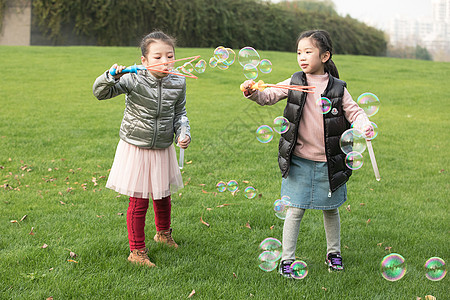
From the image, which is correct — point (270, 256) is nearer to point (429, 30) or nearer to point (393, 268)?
point (393, 268)

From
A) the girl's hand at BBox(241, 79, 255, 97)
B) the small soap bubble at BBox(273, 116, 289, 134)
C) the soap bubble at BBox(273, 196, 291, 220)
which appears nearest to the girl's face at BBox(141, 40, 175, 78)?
the girl's hand at BBox(241, 79, 255, 97)

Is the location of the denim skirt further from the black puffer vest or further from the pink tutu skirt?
the pink tutu skirt

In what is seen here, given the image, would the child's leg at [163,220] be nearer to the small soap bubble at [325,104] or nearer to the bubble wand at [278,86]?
the bubble wand at [278,86]

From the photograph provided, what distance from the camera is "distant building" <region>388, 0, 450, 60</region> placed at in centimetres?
3059

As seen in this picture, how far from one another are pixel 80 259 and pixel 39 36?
23392 mm

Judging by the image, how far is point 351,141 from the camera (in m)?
3.15

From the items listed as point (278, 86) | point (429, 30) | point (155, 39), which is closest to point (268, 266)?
point (278, 86)

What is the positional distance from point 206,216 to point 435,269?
202cm

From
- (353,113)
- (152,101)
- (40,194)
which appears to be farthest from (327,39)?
(40,194)

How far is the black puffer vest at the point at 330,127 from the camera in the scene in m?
3.22

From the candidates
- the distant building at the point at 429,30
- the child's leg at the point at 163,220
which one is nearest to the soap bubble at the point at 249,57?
the child's leg at the point at 163,220

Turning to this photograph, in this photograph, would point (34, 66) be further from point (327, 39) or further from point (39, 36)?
point (327, 39)

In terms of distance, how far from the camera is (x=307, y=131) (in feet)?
10.8

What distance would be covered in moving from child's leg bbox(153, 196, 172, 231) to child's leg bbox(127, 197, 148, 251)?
0.24 meters
